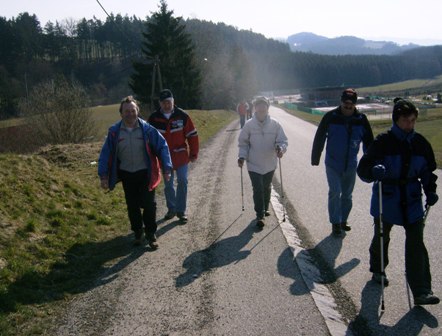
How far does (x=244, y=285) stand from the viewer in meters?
4.87

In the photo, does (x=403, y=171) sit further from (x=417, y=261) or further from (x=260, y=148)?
(x=260, y=148)

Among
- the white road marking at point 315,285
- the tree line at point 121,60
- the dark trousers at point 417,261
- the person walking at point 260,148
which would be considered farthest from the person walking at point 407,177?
the tree line at point 121,60

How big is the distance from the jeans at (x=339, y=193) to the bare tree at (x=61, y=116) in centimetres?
1940

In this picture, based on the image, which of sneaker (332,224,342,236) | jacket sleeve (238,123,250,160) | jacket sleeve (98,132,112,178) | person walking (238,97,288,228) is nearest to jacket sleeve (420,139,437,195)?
sneaker (332,224,342,236)

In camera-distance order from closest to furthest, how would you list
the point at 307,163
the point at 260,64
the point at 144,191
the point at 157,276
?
1. the point at 157,276
2. the point at 144,191
3. the point at 307,163
4. the point at 260,64

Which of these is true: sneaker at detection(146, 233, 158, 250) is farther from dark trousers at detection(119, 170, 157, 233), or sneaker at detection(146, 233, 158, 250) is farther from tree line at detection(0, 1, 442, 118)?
tree line at detection(0, 1, 442, 118)

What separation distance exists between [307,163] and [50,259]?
966 cm

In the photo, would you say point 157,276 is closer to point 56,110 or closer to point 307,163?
point 307,163

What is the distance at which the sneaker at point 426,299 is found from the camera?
416 cm

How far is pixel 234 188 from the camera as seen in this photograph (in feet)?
34.0

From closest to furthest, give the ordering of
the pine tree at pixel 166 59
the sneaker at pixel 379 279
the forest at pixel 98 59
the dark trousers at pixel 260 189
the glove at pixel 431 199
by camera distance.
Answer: the glove at pixel 431 199 < the sneaker at pixel 379 279 < the dark trousers at pixel 260 189 < the pine tree at pixel 166 59 < the forest at pixel 98 59

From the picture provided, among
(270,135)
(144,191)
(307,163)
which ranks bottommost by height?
(307,163)

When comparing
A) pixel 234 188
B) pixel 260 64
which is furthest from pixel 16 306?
pixel 260 64

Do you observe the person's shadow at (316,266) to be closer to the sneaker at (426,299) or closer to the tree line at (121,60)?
the sneaker at (426,299)
